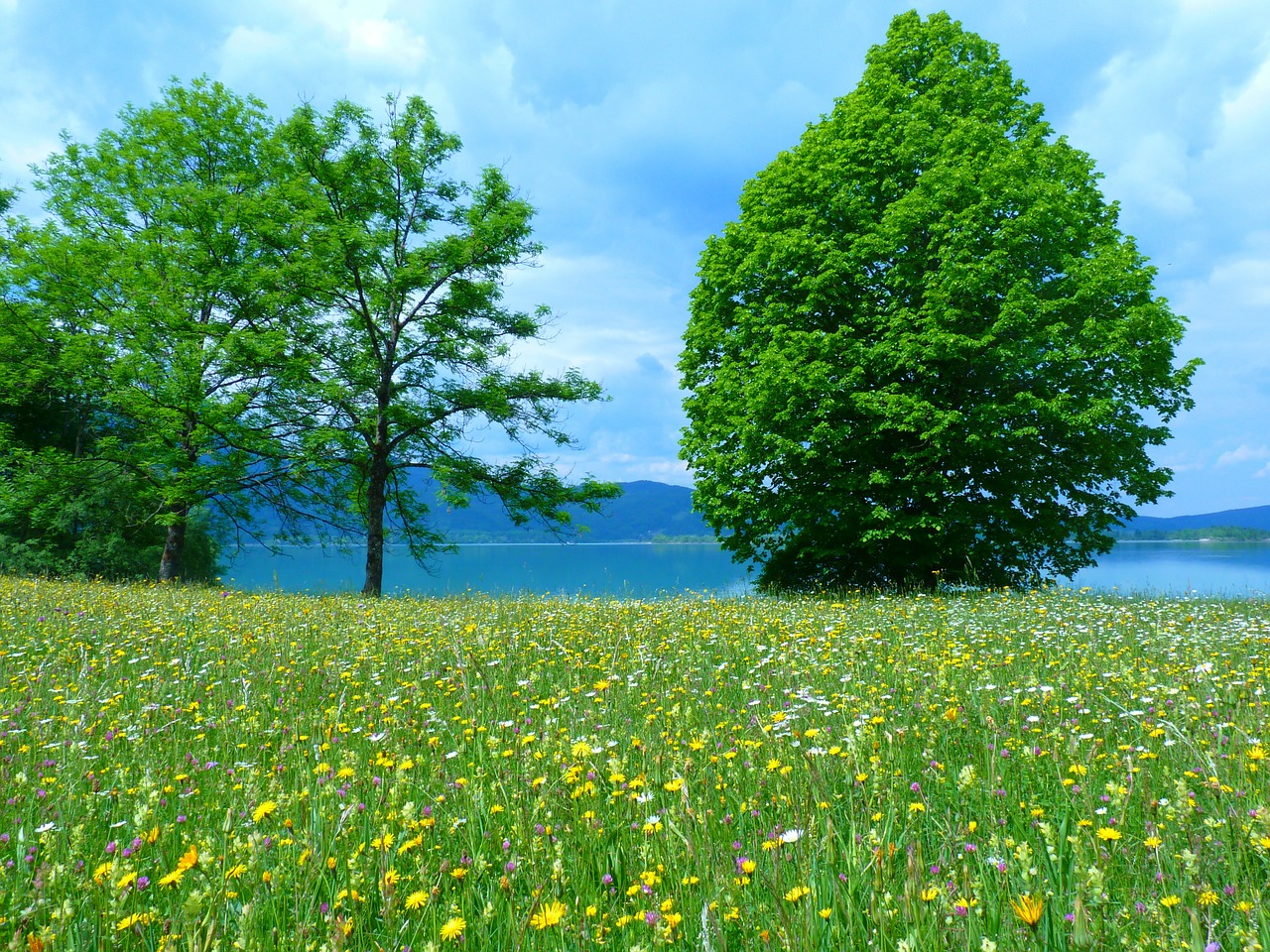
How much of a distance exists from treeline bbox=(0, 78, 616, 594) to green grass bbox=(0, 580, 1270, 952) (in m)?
11.4

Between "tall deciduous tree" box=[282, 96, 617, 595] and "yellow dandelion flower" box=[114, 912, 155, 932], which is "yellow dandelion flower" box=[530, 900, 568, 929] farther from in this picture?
"tall deciduous tree" box=[282, 96, 617, 595]

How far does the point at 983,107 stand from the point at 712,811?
62.2ft

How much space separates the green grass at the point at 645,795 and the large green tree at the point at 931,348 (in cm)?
823

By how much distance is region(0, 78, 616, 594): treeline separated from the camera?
17109 millimetres

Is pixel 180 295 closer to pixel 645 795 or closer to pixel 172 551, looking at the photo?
pixel 172 551

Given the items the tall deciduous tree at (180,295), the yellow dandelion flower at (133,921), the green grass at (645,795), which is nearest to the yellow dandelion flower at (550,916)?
the green grass at (645,795)

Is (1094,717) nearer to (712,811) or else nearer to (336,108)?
(712,811)

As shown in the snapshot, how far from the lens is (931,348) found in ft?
44.1

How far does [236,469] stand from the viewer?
17719 mm

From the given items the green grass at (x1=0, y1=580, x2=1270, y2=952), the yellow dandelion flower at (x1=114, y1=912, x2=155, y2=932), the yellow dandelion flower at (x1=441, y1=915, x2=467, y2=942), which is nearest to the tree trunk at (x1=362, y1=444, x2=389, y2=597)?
the green grass at (x1=0, y1=580, x2=1270, y2=952)

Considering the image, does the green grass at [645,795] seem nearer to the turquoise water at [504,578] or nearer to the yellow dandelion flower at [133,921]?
the yellow dandelion flower at [133,921]

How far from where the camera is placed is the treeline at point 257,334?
17.1 m

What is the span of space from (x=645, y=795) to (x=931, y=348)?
1262 centimetres

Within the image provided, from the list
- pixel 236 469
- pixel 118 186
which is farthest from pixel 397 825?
pixel 118 186
